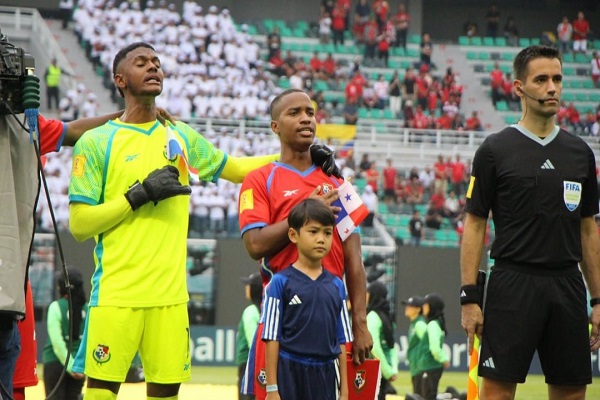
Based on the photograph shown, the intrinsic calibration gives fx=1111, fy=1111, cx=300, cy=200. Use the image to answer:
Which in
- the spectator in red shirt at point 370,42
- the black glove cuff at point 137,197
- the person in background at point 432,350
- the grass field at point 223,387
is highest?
the spectator in red shirt at point 370,42

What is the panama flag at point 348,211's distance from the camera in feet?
17.3

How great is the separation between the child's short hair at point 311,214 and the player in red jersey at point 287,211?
0.10 m

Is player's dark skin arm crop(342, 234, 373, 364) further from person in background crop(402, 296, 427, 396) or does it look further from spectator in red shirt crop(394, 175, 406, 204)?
spectator in red shirt crop(394, 175, 406, 204)

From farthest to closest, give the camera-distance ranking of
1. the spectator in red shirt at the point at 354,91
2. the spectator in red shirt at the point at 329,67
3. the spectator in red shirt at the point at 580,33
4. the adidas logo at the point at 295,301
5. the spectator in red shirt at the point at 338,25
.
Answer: the spectator in red shirt at the point at 580,33 < the spectator in red shirt at the point at 338,25 < the spectator in red shirt at the point at 329,67 < the spectator in red shirt at the point at 354,91 < the adidas logo at the point at 295,301

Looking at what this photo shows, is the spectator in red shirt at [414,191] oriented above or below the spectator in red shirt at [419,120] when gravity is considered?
below

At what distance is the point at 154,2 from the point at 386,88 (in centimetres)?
718

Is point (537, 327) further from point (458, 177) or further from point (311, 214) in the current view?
point (458, 177)

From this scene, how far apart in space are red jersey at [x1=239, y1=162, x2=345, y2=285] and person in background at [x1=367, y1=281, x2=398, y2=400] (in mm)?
6438

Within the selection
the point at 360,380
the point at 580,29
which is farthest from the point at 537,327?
the point at 580,29

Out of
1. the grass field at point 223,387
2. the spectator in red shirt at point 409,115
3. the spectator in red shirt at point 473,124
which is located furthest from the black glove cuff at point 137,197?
the spectator in red shirt at point 473,124

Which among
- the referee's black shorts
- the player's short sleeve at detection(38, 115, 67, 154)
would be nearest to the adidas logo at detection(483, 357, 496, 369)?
the referee's black shorts

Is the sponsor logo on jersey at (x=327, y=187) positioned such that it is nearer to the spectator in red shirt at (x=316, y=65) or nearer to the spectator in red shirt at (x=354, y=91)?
the spectator in red shirt at (x=354, y=91)

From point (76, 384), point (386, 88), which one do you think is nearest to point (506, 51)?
point (386, 88)

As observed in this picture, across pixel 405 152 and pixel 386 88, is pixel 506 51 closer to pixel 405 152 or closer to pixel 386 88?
pixel 386 88
